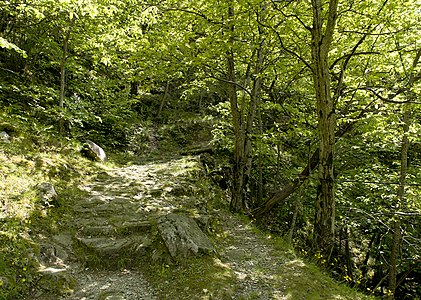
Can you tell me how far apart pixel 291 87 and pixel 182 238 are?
7655 mm

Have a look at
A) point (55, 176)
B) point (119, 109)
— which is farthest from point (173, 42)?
point (119, 109)

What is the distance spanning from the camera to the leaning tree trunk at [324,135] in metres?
6.46

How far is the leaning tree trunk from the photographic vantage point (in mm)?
6457

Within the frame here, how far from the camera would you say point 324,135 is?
6.77m

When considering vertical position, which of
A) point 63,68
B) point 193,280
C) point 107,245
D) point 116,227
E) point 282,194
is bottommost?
point 193,280

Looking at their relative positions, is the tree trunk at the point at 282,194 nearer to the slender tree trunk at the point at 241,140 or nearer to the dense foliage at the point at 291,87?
the dense foliage at the point at 291,87

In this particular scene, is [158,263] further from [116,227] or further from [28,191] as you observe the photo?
[28,191]

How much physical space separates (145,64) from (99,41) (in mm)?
2961

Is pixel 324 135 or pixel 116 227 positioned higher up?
pixel 324 135

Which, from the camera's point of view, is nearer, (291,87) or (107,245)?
(107,245)

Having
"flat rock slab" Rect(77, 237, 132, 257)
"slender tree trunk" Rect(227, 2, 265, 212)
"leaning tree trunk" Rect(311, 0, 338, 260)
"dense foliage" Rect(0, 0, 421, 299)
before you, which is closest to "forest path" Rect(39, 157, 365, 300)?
"flat rock slab" Rect(77, 237, 132, 257)

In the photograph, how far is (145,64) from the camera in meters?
8.15

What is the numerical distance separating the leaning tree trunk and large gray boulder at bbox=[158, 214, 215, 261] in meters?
2.51

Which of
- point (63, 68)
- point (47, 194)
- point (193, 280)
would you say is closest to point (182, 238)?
point (193, 280)
